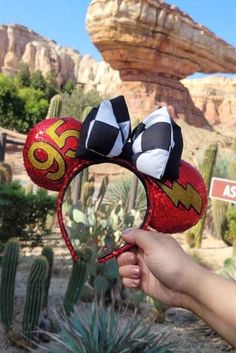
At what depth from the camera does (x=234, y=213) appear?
712cm

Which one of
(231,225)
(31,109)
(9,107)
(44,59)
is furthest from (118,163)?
(44,59)

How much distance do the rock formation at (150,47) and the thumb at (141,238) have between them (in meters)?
17.8

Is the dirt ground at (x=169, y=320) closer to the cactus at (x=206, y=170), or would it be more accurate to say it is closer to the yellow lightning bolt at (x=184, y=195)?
the cactus at (x=206, y=170)

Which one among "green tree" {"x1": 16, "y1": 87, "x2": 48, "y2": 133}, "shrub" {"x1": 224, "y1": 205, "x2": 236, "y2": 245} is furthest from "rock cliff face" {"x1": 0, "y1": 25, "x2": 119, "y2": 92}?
"shrub" {"x1": 224, "y1": 205, "x2": 236, "y2": 245}

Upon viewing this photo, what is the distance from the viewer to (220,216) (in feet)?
24.3

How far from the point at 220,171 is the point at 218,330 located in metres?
8.37

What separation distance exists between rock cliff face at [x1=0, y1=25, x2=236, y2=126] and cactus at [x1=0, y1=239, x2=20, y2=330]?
29.4 metres

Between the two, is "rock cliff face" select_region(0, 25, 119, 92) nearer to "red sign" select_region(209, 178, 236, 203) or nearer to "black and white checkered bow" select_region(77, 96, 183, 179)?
"red sign" select_region(209, 178, 236, 203)

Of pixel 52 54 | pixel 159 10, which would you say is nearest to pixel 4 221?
pixel 159 10

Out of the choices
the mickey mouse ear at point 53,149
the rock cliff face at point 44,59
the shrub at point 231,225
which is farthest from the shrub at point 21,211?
the rock cliff face at point 44,59

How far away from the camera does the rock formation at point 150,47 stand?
714 inches

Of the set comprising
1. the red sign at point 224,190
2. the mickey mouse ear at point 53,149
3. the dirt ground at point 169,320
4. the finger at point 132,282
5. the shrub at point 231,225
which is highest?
the mickey mouse ear at point 53,149

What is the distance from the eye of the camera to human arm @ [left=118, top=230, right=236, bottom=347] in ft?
3.04

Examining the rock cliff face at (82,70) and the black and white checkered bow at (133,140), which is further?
the rock cliff face at (82,70)
